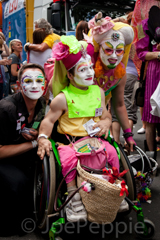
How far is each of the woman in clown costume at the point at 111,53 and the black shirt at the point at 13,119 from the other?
693 mm

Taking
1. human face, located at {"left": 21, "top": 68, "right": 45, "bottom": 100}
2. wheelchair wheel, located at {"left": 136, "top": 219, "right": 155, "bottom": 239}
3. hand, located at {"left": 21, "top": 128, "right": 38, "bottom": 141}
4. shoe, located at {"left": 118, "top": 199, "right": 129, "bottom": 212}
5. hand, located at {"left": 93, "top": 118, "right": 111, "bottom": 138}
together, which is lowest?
wheelchair wheel, located at {"left": 136, "top": 219, "right": 155, "bottom": 239}

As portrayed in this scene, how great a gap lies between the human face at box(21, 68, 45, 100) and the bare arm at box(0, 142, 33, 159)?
1.39ft

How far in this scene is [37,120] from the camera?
7.97 feet

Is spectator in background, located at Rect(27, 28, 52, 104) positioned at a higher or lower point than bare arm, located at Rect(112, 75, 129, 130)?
higher

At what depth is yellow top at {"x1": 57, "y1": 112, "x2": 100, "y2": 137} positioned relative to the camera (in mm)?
2209

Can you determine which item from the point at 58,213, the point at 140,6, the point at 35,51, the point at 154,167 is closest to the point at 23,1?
the point at 35,51

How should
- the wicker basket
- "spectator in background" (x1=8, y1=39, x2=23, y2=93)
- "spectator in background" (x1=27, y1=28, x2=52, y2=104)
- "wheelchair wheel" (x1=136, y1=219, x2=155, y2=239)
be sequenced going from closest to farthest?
the wicker basket < "wheelchair wheel" (x1=136, y1=219, x2=155, y2=239) < "spectator in background" (x1=27, y1=28, x2=52, y2=104) < "spectator in background" (x1=8, y1=39, x2=23, y2=93)

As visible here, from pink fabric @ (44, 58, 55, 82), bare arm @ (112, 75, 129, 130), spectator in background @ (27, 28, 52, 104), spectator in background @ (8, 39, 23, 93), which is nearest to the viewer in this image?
bare arm @ (112, 75, 129, 130)

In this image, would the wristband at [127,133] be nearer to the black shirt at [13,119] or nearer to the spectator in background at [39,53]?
the black shirt at [13,119]

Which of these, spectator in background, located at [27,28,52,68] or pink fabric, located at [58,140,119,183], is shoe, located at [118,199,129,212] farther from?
spectator in background, located at [27,28,52,68]

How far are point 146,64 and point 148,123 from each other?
0.69m

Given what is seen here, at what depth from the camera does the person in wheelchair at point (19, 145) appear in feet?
7.04

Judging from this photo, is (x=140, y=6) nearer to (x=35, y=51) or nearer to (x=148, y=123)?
(x=148, y=123)

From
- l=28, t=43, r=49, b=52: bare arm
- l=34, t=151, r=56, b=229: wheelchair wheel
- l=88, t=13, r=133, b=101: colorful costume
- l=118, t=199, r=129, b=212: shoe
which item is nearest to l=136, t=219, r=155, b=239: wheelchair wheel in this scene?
l=118, t=199, r=129, b=212: shoe
